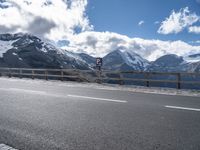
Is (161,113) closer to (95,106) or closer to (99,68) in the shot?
(95,106)

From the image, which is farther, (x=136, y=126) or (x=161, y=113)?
(x=161, y=113)

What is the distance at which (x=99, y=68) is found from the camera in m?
21.2

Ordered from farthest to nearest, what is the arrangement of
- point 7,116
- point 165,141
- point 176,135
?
point 7,116 < point 176,135 < point 165,141

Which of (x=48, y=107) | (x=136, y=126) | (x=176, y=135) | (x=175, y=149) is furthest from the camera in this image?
(x=48, y=107)

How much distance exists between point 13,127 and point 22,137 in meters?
0.89

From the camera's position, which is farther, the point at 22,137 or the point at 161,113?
the point at 161,113

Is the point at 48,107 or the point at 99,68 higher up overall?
the point at 99,68

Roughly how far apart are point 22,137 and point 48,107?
329 centimetres

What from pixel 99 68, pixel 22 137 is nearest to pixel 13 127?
pixel 22 137

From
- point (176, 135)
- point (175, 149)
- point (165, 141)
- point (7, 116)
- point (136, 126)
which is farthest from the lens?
point (7, 116)

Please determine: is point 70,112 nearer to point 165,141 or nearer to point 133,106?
point 133,106

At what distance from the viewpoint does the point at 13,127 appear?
6.08 meters

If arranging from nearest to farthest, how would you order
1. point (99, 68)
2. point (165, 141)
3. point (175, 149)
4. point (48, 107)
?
point (175, 149) → point (165, 141) → point (48, 107) → point (99, 68)

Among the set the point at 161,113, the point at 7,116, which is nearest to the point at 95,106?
the point at 161,113
